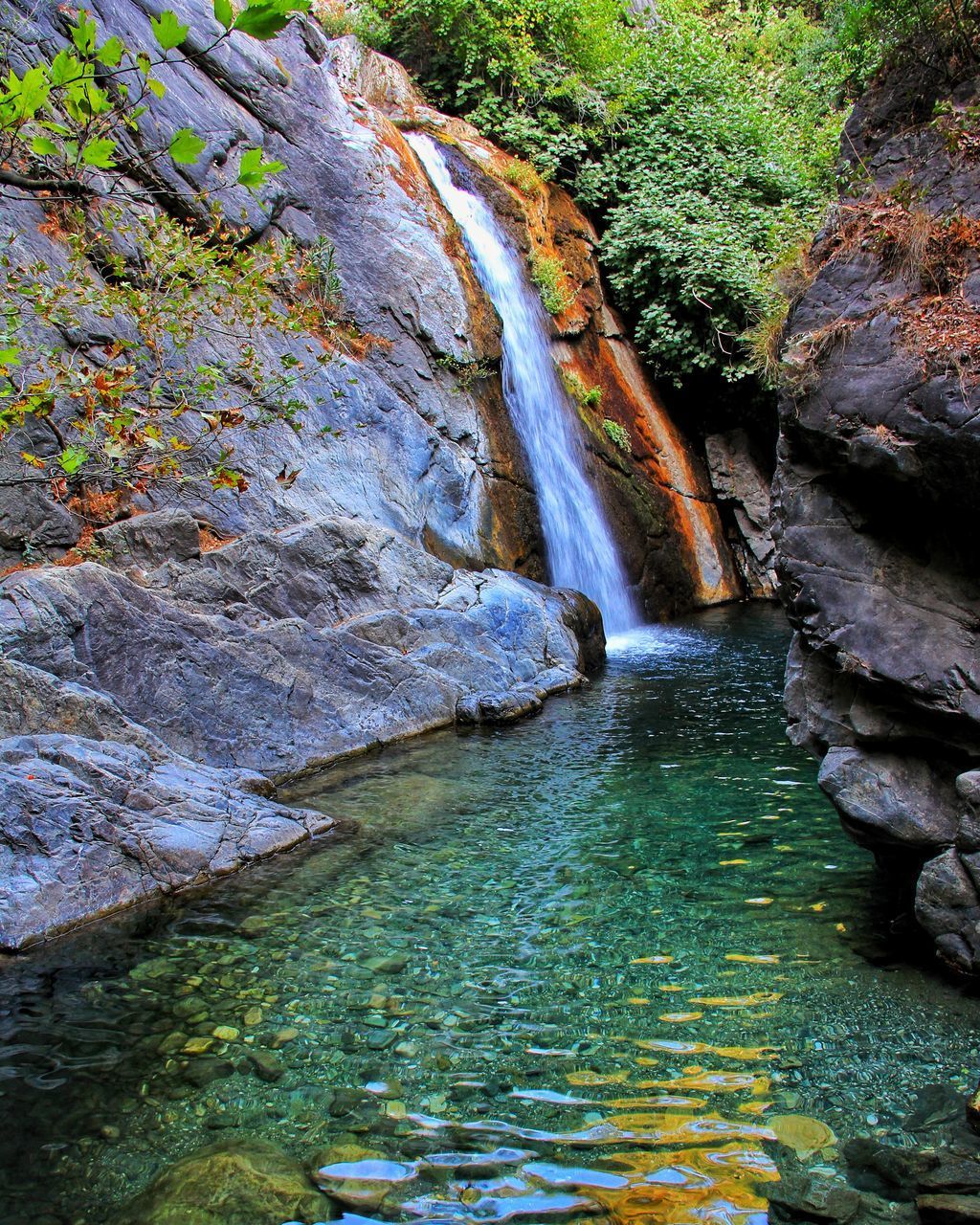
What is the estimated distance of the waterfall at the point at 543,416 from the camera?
15203mm

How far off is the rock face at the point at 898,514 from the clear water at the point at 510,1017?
79cm

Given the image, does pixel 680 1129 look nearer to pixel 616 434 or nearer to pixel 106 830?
pixel 106 830

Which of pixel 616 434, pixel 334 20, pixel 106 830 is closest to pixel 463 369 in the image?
pixel 616 434

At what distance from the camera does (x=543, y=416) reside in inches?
629

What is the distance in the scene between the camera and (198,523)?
962cm

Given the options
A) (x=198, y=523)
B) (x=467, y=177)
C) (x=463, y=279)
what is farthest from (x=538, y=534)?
(x=467, y=177)

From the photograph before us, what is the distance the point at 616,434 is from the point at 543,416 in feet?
8.42

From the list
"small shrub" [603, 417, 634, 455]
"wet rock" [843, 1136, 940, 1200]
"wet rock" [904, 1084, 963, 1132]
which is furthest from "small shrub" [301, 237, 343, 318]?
"wet rock" [843, 1136, 940, 1200]

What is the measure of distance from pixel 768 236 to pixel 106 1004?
62.8 ft

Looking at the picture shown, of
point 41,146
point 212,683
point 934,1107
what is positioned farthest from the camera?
point 212,683

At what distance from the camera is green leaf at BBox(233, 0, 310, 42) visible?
5.28 feet

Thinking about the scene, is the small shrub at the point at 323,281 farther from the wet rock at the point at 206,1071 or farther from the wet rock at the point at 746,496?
the wet rock at the point at 206,1071

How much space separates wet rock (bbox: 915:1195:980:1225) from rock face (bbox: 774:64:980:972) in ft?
4.70

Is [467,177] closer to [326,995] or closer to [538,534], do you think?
[538,534]
